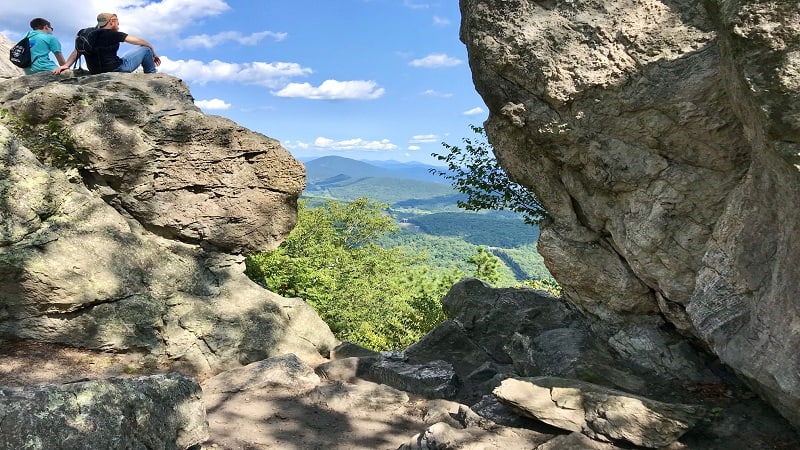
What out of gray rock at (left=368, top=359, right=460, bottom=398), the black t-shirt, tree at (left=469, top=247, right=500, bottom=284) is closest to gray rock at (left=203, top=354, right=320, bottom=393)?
gray rock at (left=368, top=359, right=460, bottom=398)

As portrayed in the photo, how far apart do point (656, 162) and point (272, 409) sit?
25.3 ft

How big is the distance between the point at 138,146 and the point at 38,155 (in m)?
1.84

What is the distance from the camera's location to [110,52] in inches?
482

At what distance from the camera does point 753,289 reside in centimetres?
672

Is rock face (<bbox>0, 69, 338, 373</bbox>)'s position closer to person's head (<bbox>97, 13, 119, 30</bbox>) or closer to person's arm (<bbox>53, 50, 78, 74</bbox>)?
person's arm (<bbox>53, 50, 78, 74</bbox>)

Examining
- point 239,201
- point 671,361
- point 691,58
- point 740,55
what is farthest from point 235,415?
point 691,58

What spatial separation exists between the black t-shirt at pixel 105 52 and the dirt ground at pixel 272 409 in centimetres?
720

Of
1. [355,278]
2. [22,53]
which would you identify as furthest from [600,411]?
[355,278]

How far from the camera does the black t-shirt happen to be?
11969 mm

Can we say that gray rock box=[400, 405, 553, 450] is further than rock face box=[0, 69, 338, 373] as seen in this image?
No

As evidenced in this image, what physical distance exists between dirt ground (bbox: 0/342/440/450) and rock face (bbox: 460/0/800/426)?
15.0 feet

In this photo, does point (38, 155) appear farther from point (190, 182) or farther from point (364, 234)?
point (364, 234)

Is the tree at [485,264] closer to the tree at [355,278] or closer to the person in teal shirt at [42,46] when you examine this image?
the tree at [355,278]

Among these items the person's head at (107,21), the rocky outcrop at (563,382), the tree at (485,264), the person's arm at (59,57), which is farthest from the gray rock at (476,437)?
the tree at (485,264)
